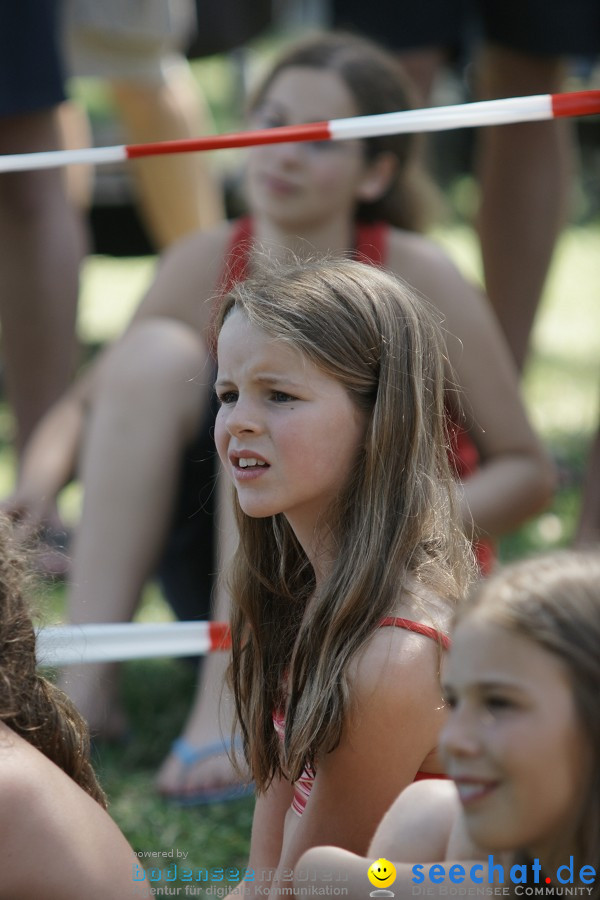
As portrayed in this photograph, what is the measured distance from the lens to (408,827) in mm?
1160

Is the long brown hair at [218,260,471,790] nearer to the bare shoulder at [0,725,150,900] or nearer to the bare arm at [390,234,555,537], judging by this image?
the bare shoulder at [0,725,150,900]

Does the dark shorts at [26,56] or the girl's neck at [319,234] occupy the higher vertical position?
the dark shorts at [26,56]

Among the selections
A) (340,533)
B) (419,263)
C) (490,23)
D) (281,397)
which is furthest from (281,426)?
(490,23)

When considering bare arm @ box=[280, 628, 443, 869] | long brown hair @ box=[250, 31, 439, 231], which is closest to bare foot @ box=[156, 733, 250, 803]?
bare arm @ box=[280, 628, 443, 869]

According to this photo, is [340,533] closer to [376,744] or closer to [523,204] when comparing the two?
[376,744]

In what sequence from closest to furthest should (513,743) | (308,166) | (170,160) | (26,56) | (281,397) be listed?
(513,743) < (281,397) < (308,166) < (26,56) < (170,160)

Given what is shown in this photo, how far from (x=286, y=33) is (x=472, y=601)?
10.1m

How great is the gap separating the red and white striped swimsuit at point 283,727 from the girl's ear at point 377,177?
1.39 metres

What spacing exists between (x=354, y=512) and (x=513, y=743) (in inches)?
22.2

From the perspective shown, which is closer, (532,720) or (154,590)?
(532,720)

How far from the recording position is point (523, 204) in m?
3.31

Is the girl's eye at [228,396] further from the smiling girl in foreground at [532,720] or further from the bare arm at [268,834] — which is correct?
the smiling girl in foreground at [532,720]

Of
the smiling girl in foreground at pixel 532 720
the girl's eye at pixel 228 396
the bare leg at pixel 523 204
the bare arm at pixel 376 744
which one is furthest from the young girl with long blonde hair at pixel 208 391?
the smiling girl in foreground at pixel 532 720

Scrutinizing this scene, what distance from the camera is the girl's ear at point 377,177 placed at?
2.65 metres
